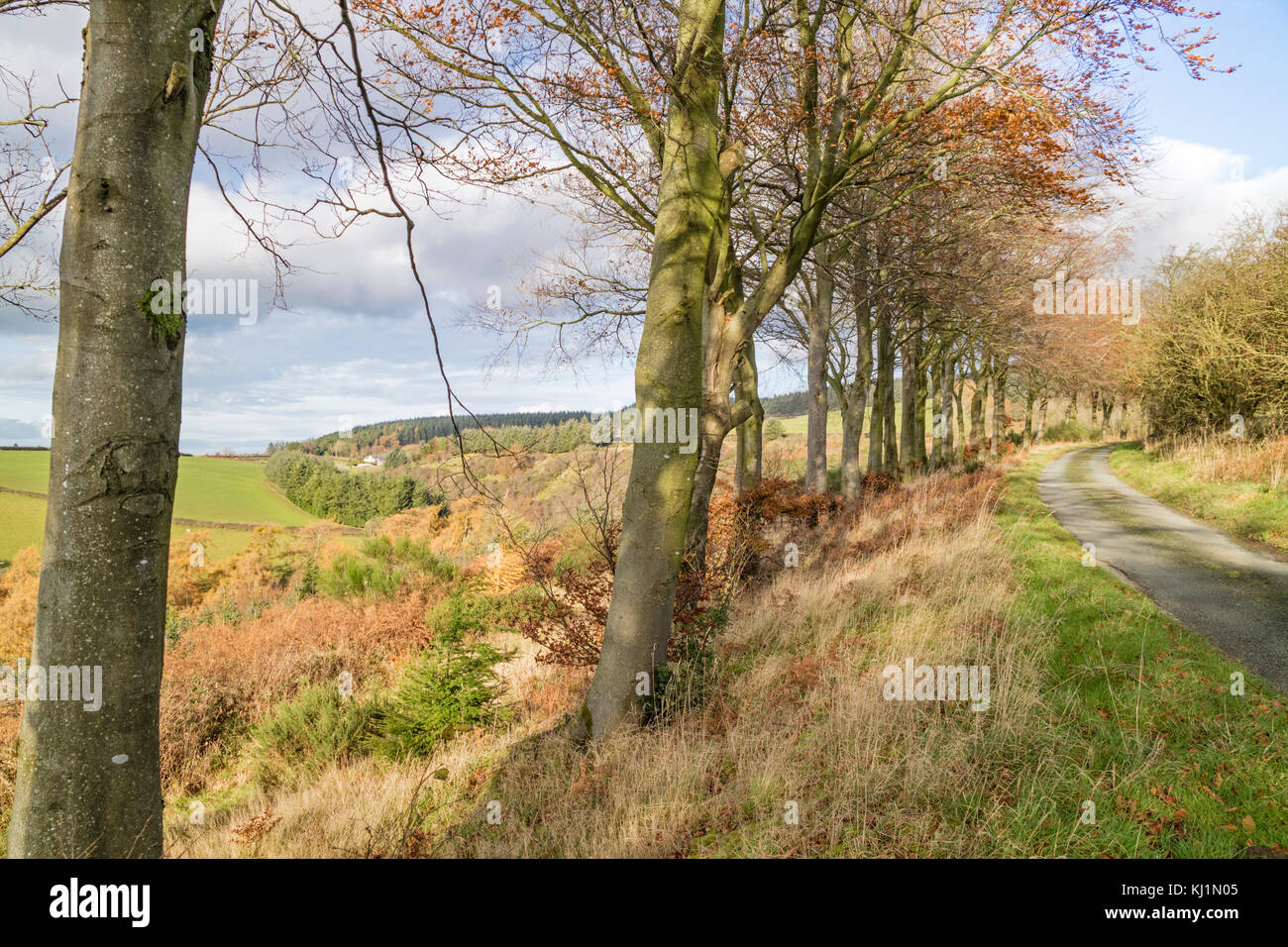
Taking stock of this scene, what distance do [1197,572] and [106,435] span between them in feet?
37.5

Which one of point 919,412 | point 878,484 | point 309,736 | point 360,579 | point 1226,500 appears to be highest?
point 919,412

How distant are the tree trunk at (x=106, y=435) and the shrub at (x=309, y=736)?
4310mm

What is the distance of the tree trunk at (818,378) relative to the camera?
14180 millimetres

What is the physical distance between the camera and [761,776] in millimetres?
3756

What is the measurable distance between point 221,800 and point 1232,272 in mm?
24836

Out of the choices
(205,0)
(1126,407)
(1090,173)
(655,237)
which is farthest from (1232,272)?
(1126,407)


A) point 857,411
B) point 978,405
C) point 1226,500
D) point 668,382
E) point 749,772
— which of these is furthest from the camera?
point 978,405

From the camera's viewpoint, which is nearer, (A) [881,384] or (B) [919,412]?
(A) [881,384]

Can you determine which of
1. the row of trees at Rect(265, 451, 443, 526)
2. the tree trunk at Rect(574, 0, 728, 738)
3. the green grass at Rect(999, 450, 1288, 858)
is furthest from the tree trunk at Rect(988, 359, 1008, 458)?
the tree trunk at Rect(574, 0, 728, 738)

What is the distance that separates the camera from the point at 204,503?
25953 mm

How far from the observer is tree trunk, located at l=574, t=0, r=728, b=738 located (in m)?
4.70

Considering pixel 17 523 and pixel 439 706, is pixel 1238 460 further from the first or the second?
pixel 17 523

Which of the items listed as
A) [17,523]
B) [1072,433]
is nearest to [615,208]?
[17,523]

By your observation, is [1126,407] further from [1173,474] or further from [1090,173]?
[1090,173]
